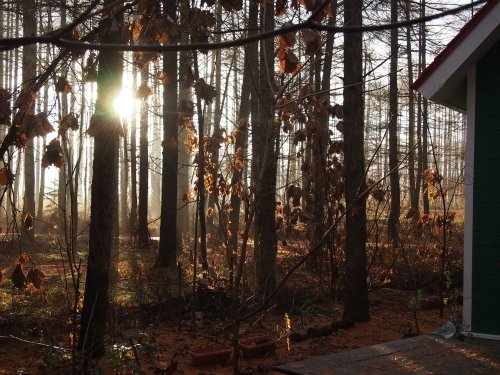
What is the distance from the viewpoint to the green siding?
604 cm

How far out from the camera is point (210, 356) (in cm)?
616

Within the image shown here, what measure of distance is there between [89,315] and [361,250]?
3.80 metres

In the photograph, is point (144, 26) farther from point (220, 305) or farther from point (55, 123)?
point (220, 305)

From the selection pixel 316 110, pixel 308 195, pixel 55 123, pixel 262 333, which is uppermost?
pixel 316 110

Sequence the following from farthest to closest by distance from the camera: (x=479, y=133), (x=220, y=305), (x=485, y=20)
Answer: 1. (x=220, y=305)
2. (x=479, y=133)
3. (x=485, y=20)

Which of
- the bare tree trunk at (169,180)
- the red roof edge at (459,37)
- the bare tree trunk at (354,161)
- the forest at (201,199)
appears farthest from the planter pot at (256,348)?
the bare tree trunk at (169,180)

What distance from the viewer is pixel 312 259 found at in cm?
1175

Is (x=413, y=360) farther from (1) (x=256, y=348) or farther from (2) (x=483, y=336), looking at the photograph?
(1) (x=256, y=348)

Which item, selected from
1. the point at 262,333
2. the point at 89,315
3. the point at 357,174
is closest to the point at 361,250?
the point at 357,174

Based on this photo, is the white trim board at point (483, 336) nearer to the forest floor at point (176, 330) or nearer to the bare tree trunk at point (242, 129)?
the forest floor at point (176, 330)

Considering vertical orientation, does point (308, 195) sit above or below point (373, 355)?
above

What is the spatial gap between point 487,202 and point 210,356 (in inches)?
140

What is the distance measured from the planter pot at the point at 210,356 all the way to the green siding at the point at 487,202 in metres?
2.80

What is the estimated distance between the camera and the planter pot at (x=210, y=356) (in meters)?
6.15
